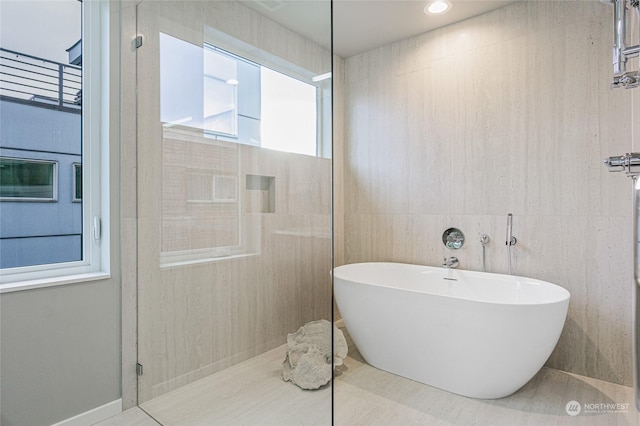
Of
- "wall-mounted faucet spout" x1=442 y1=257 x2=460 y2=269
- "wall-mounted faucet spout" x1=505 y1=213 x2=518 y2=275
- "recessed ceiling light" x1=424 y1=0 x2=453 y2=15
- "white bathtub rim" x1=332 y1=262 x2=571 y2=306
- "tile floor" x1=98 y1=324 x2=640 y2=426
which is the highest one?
"recessed ceiling light" x1=424 y1=0 x2=453 y2=15

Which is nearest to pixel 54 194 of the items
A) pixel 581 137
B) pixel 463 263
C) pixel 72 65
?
pixel 72 65

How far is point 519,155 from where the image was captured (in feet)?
8.73

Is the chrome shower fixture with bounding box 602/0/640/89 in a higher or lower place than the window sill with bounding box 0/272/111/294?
higher

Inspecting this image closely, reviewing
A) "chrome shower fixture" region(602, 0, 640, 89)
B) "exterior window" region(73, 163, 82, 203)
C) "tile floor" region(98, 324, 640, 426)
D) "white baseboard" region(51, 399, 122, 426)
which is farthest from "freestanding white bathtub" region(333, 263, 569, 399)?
"exterior window" region(73, 163, 82, 203)

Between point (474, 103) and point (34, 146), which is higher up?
point (474, 103)

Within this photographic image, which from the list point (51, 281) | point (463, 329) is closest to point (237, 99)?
point (51, 281)

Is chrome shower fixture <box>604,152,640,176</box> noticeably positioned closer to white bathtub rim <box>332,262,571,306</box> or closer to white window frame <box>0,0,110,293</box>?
white bathtub rim <box>332,262,571,306</box>

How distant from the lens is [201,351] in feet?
5.79

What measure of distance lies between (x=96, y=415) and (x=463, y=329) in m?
2.02

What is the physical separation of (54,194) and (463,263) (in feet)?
9.10

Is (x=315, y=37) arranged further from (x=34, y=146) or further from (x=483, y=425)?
(x=483, y=425)

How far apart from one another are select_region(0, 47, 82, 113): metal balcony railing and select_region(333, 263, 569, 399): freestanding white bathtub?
74.9 inches

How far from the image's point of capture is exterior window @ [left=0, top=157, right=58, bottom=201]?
1711mm

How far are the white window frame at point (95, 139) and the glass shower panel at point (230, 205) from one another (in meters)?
0.17
